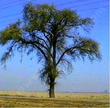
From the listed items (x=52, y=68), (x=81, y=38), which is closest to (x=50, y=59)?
(x=52, y=68)

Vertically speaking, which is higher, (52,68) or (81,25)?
(81,25)

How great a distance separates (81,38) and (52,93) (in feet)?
24.4

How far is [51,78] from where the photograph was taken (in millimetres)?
53344

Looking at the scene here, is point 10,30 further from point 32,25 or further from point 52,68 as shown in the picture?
point 52,68

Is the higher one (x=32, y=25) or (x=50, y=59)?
(x=32, y=25)

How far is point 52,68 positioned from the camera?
5244 centimetres

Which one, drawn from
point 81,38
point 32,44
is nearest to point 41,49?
point 32,44

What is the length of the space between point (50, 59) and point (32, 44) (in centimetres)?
294

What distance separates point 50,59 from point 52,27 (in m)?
3.76

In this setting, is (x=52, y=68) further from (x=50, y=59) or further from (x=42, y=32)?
(x=42, y=32)

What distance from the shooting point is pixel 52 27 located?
172 ft

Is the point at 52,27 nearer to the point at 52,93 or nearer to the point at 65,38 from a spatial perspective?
the point at 65,38

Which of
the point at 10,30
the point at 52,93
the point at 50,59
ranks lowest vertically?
the point at 52,93

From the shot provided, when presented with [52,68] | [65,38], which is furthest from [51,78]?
[65,38]
